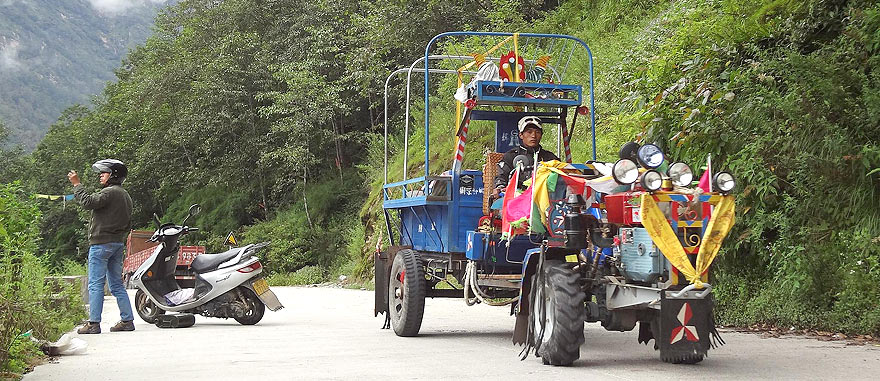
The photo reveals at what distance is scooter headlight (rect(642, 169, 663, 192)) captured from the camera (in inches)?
289

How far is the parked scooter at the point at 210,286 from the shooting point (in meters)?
13.1

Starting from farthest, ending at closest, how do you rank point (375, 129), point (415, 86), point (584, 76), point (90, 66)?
point (90, 66)
point (375, 129)
point (415, 86)
point (584, 76)

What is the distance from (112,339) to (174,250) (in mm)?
2828

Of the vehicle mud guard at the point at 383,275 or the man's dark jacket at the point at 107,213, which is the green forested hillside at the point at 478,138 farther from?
the vehicle mud guard at the point at 383,275

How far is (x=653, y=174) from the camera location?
7.42m

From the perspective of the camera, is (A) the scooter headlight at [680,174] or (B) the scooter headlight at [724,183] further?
(A) the scooter headlight at [680,174]

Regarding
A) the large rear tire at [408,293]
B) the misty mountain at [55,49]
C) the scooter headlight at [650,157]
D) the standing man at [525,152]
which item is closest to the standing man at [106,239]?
the large rear tire at [408,293]

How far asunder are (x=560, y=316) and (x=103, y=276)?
6.65 meters

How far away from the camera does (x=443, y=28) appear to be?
99.8 feet

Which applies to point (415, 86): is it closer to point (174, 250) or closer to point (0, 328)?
point (174, 250)

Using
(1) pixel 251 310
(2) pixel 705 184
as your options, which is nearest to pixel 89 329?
(1) pixel 251 310

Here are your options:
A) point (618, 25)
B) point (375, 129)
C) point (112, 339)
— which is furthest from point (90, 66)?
point (112, 339)

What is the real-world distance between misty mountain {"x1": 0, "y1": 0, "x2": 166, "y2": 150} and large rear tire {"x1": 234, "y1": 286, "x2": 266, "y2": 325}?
103168 millimetres

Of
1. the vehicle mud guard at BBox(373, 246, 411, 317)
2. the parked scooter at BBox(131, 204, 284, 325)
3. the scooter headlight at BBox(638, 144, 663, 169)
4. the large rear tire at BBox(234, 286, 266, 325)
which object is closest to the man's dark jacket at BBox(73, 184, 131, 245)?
the parked scooter at BBox(131, 204, 284, 325)
